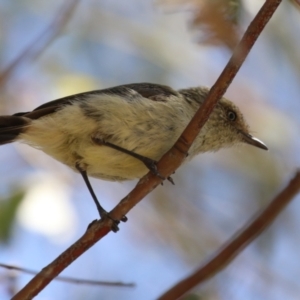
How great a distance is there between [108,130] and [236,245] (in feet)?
4.88

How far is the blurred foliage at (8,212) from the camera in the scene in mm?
3406

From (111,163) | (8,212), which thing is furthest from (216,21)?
(8,212)

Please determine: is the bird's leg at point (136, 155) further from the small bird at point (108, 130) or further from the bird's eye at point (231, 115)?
the bird's eye at point (231, 115)

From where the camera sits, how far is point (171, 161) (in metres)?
2.52

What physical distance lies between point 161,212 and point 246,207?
63cm

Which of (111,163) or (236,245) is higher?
(236,245)

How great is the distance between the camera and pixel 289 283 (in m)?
3.66

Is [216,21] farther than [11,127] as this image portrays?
No

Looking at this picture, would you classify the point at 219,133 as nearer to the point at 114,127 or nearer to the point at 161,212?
the point at 114,127

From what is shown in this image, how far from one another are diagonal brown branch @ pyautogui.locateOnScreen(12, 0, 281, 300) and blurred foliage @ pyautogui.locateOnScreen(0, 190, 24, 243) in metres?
1.02

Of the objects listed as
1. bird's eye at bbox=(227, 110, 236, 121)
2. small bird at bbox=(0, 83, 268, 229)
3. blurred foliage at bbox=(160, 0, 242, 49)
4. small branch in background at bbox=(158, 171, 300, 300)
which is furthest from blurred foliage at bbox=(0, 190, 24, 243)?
small branch in background at bbox=(158, 171, 300, 300)

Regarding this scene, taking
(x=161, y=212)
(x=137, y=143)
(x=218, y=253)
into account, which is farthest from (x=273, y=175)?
(x=218, y=253)

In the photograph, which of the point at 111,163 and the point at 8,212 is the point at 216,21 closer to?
the point at 111,163

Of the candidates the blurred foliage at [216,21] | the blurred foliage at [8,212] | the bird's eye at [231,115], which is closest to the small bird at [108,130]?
the bird's eye at [231,115]
